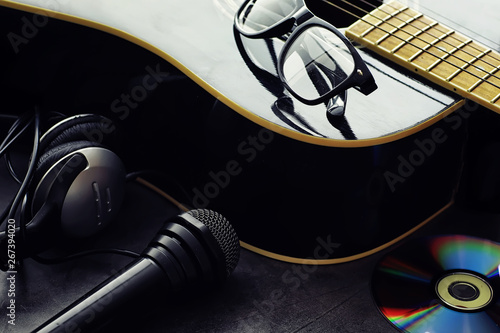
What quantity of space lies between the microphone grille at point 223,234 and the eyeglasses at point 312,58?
129mm

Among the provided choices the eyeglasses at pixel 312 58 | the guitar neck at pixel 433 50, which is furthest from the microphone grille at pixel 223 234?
the guitar neck at pixel 433 50

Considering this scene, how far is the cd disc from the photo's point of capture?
0.57m

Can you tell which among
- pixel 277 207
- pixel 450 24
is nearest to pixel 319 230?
pixel 277 207

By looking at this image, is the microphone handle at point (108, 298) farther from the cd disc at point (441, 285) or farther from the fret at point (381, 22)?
the fret at point (381, 22)

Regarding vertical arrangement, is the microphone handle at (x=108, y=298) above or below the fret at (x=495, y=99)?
below

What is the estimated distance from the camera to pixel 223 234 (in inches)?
22.8

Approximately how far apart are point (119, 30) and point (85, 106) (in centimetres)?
11

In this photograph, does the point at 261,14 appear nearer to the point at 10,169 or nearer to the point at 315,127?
the point at 315,127

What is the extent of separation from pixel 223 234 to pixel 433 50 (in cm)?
28

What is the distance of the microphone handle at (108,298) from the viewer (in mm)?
521

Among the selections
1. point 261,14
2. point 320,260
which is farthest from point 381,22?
point 320,260

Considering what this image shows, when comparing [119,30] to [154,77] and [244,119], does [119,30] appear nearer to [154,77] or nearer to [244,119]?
[154,77]

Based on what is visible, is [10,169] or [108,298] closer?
[108,298]

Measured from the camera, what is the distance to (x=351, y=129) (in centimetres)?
58
